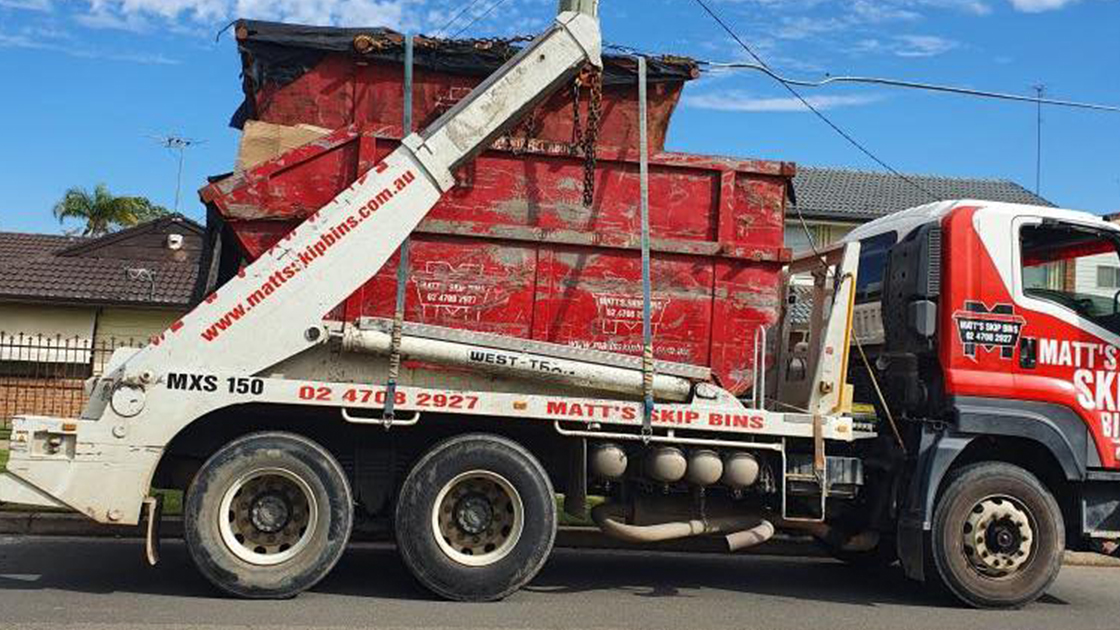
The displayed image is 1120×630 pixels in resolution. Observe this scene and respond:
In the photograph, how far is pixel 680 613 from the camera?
6.78 m

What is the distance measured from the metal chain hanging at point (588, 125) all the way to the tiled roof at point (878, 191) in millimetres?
19950

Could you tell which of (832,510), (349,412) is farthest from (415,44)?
(832,510)

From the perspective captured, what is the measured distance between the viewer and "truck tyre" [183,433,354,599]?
6.37 meters

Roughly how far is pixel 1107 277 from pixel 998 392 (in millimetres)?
1551

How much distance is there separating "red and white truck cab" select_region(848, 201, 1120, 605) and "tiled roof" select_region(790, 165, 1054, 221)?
19.3 m

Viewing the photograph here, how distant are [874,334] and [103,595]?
5.77 m

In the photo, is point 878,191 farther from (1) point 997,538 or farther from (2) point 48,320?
(1) point 997,538

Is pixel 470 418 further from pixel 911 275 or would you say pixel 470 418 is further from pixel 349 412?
pixel 911 275

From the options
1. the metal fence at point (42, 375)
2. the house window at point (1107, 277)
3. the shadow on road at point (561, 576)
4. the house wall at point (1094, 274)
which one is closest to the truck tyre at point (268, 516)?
the shadow on road at point (561, 576)

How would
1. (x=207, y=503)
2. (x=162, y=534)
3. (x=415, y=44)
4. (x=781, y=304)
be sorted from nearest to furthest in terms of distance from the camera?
(x=207, y=503) → (x=415, y=44) → (x=781, y=304) → (x=162, y=534)

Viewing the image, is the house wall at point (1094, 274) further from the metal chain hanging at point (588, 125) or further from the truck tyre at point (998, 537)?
the metal chain hanging at point (588, 125)

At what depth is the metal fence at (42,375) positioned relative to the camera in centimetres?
1819

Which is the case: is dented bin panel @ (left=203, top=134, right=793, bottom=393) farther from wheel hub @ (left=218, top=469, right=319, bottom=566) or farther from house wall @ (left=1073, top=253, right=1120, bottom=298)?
house wall @ (left=1073, top=253, right=1120, bottom=298)

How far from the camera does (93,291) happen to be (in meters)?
19.9
